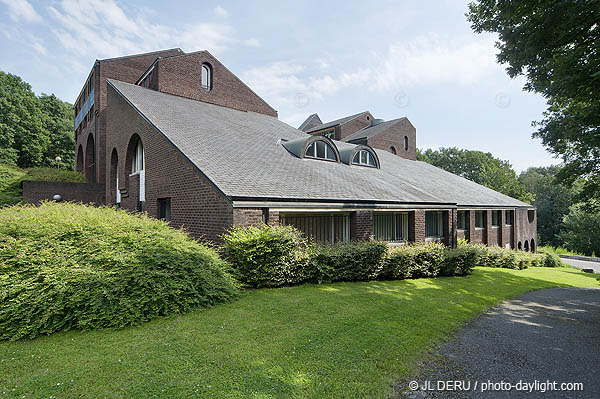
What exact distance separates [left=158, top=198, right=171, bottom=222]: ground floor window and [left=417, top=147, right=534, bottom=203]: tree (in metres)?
50.8

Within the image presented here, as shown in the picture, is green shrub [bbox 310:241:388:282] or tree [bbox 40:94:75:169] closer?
green shrub [bbox 310:241:388:282]

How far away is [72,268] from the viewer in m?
5.93

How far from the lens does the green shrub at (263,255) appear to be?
8.55 meters

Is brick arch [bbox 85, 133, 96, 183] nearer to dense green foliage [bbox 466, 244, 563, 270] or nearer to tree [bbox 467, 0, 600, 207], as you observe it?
tree [bbox 467, 0, 600, 207]

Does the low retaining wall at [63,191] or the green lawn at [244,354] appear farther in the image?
the low retaining wall at [63,191]

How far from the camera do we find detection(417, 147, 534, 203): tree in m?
49.3

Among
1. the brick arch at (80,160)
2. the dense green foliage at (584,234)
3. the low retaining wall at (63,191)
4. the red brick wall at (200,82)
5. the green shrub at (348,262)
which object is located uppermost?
the red brick wall at (200,82)

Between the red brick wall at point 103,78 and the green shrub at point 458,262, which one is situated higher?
the red brick wall at point 103,78

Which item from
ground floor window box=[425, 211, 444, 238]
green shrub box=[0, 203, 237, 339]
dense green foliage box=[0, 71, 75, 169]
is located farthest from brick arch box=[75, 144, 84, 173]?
ground floor window box=[425, 211, 444, 238]

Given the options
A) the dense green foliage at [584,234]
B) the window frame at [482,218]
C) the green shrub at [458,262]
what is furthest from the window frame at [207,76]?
the dense green foliage at [584,234]

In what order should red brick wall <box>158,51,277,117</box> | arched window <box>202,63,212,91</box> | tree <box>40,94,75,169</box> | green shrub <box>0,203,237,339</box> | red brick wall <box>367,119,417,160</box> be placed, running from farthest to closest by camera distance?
tree <box>40,94,75,169</box>, red brick wall <box>367,119,417,160</box>, arched window <box>202,63,212,91</box>, red brick wall <box>158,51,277,117</box>, green shrub <box>0,203,237,339</box>

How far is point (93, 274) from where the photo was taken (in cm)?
595

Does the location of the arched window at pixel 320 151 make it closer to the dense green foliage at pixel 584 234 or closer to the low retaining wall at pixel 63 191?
the low retaining wall at pixel 63 191

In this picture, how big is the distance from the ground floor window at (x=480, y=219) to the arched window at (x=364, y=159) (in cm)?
1018
